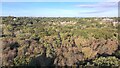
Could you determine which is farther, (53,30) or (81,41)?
(53,30)

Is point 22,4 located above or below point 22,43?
above

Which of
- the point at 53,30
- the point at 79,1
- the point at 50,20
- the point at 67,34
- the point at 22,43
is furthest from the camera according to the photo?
the point at 50,20

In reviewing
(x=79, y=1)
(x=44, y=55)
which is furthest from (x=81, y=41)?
(x=44, y=55)

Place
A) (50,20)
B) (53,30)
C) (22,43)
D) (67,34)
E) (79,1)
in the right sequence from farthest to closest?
1. (50,20)
2. (53,30)
3. (67,34)
4. (79,1)
5. (22,43)

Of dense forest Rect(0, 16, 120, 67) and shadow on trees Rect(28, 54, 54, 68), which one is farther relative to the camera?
dense forest Rect(0, 16, 120, 67)

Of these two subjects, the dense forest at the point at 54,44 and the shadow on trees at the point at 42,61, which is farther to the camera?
the dense forest at the point at 54,44

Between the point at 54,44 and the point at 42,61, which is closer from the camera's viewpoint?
the point at 42,61

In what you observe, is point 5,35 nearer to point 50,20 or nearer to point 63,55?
point 63,55

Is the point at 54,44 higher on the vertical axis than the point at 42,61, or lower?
higher
